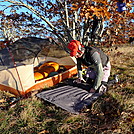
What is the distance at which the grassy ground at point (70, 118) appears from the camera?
1.55 m

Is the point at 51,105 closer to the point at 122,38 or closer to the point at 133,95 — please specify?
the point at 133,95

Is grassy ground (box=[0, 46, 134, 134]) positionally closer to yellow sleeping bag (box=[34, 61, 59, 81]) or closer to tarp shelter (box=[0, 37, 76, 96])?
tarp shelter (box=[0, 37, 76, 96])

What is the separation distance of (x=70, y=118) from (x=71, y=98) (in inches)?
23.5

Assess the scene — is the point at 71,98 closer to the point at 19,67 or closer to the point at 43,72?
the point at 19,67

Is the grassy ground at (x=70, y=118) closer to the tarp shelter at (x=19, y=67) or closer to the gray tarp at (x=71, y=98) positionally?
the gray tarp at (x=71, y=98)

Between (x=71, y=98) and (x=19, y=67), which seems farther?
(x=19, y=67)

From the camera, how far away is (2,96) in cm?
273

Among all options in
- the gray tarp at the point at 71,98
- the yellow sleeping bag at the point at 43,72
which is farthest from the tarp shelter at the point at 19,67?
the gray tarp at the point at 71,98

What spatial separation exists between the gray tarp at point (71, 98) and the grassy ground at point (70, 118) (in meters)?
0.10

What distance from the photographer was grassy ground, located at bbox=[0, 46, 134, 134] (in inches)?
60.9

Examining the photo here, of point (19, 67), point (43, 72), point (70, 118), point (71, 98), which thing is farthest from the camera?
point (43, 72)

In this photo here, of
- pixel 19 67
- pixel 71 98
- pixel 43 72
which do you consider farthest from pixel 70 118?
pixel 43 72

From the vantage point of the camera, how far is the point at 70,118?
1.77 metres

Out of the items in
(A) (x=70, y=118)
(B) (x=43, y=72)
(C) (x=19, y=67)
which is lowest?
(A) (x=70, y=118)
